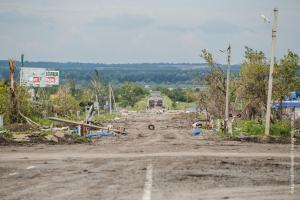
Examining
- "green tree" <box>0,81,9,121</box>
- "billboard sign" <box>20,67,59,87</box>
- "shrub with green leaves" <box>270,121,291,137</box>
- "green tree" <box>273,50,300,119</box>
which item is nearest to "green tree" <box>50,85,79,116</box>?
"billboard sign" <box>20,67,59,87</box>

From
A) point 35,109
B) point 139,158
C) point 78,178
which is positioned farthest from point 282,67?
point 78,178

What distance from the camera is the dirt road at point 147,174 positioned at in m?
12.9

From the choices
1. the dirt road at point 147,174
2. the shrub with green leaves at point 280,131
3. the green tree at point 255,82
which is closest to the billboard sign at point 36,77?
the green tree at point 255,82

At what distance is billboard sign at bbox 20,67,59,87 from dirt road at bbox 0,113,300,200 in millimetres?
52942

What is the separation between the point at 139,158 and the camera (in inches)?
862

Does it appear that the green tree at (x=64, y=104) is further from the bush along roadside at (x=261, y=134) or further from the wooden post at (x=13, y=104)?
the bush along roadside at (x=261, y=134)

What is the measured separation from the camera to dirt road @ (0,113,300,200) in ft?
42.4

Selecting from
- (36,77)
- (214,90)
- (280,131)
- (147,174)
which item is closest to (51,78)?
(36,77)

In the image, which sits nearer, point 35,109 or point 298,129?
point 298,129

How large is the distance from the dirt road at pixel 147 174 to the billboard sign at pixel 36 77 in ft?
174

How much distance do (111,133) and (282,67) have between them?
1495 cm

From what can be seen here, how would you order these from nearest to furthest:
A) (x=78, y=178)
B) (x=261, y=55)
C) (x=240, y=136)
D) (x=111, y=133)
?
1. (x=78, y=178)
2. (x=240, y=136)
3. (x=111, y=133)
4. (x=261, y=55)

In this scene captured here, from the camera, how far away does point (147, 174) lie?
16.5 m

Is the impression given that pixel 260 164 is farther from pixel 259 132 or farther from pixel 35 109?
pixel 35 109
